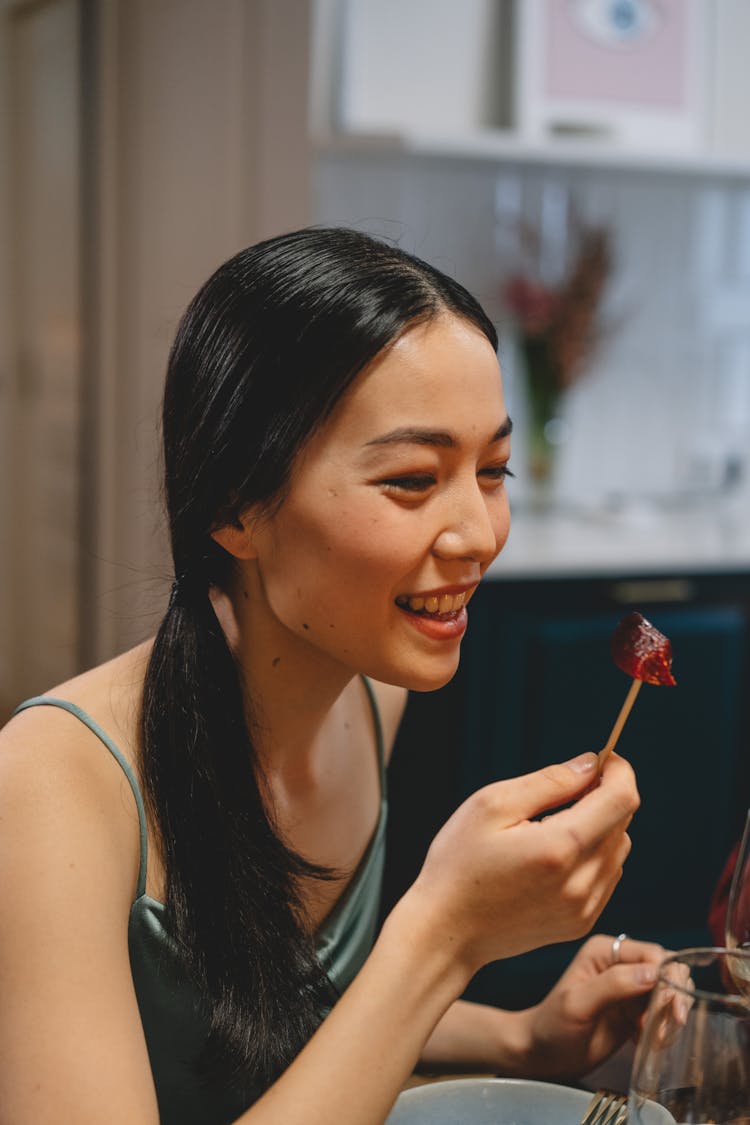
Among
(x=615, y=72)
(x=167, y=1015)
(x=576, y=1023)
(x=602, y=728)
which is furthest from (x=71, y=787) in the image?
(x=615, y=72)

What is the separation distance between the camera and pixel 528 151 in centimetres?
315

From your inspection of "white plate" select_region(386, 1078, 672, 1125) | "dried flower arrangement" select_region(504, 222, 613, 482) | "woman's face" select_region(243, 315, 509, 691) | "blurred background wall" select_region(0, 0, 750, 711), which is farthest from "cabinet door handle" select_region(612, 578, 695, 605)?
"white plate" select_region(386, 1078, 672, 1125)

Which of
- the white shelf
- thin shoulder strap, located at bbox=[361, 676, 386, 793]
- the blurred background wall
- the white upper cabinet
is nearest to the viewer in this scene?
thin shoulder strap, located at bbox=[361, 676, 386, 793]

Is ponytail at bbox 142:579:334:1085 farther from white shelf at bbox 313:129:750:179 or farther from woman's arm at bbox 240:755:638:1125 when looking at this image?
white shelf at bbox 313:129:750:179

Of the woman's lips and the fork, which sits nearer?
the fork

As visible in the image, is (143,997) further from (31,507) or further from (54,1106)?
(31,507)

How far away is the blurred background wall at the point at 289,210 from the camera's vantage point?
312 cm

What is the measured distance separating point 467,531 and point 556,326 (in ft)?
8.26

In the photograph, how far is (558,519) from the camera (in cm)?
340

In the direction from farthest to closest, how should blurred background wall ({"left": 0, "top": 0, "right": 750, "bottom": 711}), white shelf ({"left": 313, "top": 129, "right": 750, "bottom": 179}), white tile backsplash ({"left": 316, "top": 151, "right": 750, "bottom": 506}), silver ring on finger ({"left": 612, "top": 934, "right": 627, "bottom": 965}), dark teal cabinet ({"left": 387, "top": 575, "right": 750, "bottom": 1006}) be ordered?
white tile backsplash ({"left": 316, "top": 151, "right": 750, "bottom": 506}) → blurred background wall ({"left": 0, "top": 0, "right": 750, "bottom": 711}) → white shelf ({"left": 313, "top": 129, "right": 750, "bottom": 179}) → dark teal cabinet ({"left": 387, "top": 575, "right": 750, "bottom": 1006}) → silver ring on finger ({"left": 612, "top": 934, "right": 627, "bottom": 965})

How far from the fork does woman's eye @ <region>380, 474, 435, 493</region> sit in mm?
430

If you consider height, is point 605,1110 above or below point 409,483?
below

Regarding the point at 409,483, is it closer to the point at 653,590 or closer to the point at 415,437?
the point at 415,437

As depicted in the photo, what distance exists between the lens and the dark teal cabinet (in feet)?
9.18
